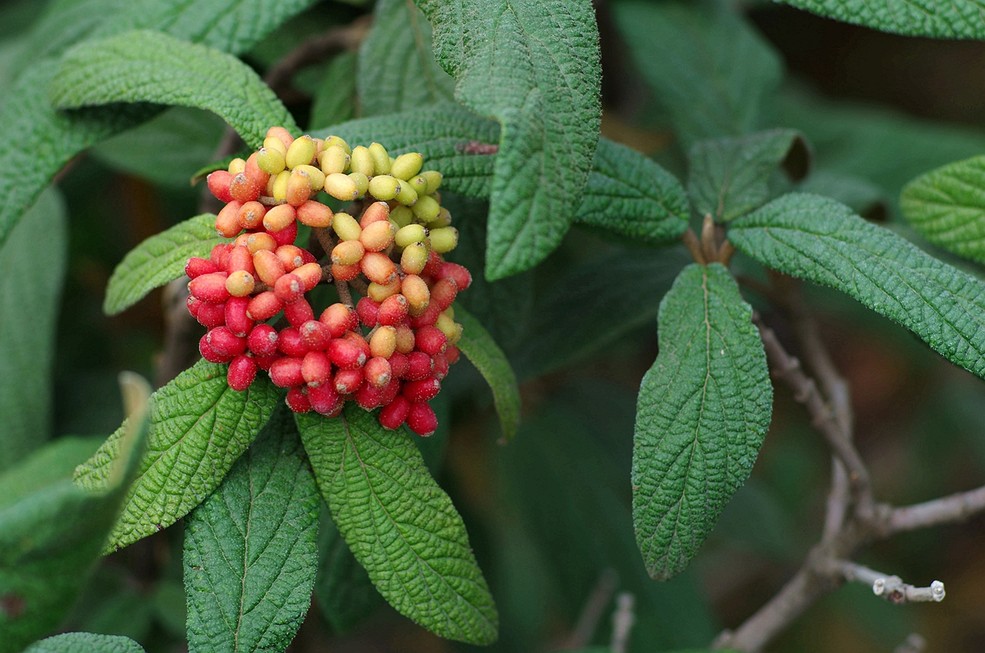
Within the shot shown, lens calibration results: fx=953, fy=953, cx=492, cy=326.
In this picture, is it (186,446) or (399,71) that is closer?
(186,446)

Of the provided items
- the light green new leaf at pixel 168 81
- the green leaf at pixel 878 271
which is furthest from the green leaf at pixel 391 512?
the green leaf at pixel 878 271

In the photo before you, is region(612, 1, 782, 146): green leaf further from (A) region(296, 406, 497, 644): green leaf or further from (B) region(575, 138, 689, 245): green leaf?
(A) region(296, 406, 497, 644): green leaf

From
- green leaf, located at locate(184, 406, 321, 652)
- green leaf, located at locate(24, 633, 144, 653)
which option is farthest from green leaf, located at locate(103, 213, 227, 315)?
green leaf, located at locate(24, 633, 144, 653)

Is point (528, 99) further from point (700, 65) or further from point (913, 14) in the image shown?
point (700, 65)

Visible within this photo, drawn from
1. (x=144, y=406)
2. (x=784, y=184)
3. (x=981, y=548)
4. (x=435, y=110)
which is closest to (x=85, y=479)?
(x=144, y=406)

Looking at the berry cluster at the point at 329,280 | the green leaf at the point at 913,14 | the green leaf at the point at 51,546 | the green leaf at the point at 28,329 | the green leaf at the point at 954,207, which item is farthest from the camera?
the green leaf at the point at 28,329

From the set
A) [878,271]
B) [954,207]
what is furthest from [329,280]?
[954,207]

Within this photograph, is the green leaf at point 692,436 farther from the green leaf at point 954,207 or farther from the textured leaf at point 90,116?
the textured leaf at point 90,116
